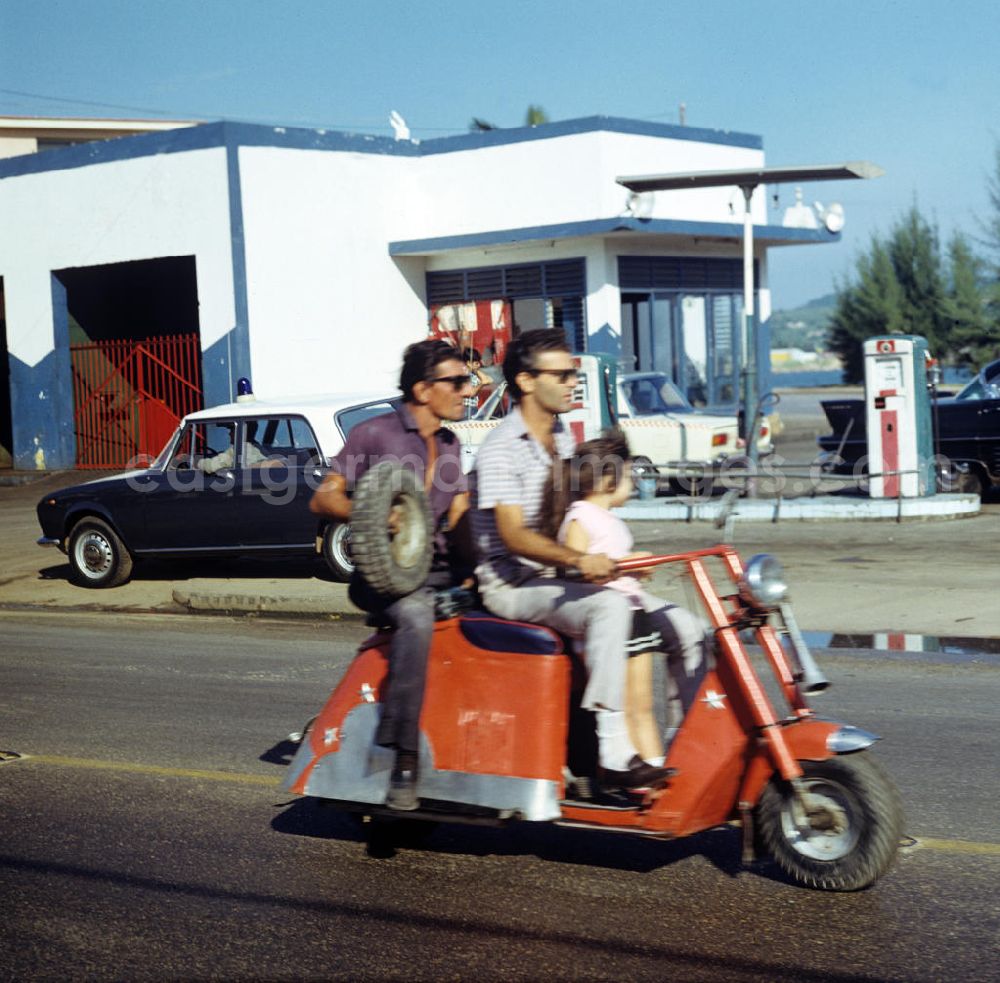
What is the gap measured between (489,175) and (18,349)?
9.31 metres

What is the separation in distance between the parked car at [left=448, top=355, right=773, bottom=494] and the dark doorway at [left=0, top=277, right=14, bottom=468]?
12.1m

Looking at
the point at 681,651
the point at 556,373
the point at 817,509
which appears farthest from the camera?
the point at 817,509

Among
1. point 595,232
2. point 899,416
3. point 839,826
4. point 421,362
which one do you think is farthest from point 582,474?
point 595,232

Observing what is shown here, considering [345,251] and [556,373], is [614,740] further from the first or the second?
[345,251]

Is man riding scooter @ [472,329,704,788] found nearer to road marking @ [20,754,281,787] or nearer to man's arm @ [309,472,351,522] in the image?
man's arm @ [309,472,351,522]

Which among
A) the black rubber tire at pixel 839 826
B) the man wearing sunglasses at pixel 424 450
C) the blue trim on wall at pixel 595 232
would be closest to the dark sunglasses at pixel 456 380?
the man wearing sunglasses at pixel 424 450

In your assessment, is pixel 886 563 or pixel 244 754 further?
pixel 886 563

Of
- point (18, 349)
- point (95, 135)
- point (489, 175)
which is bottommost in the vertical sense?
point (18, 349)

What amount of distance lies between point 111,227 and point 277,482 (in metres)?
14.3

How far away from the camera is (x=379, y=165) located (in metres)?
27.2

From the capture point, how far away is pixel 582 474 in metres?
5.34

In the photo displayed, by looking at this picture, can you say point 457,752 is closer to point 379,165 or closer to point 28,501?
point 28,501

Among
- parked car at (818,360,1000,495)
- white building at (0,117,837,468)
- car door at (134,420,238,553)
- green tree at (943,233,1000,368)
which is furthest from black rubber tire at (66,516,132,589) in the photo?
green tree at (943,233,1000,368)

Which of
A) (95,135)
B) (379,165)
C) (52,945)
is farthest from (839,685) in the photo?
(95,135)
